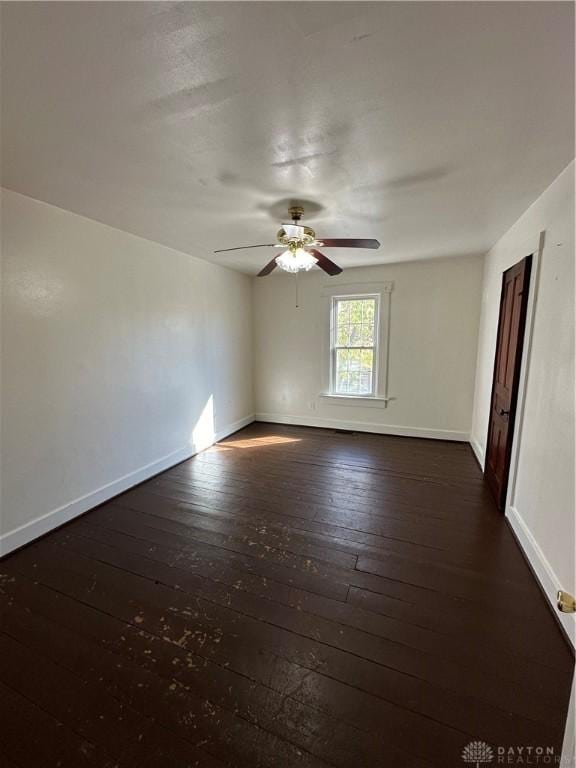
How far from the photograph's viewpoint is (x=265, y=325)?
5.27m

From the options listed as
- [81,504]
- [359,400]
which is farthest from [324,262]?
[81,504]

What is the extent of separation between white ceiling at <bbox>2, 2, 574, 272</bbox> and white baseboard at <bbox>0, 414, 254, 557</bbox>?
2.32 metres

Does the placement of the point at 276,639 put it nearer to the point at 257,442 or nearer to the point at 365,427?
the point at 257,442

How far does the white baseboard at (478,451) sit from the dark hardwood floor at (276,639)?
0.81 meters

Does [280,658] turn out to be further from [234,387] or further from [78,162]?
[234,387]

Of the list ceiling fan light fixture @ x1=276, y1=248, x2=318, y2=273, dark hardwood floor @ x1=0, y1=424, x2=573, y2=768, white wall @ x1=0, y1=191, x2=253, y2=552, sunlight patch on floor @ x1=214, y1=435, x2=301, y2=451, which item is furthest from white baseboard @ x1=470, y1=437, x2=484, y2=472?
white wall @ x1=0, y1=191, x2=253, y2=552

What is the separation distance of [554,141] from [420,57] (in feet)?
3.20

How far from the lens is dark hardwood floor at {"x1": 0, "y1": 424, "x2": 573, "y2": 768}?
1226 millimetres

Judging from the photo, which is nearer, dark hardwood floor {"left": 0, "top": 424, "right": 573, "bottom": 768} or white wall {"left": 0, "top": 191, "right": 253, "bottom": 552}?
dark hardwood floor {"left": 0, "top": 424, "right": 573, "bottom": 768}

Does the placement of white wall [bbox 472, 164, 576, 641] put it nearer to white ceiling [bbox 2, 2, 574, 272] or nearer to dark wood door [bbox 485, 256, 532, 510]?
dark wood door [bbox 485, 256, 532, 510]

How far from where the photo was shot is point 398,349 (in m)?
4.55

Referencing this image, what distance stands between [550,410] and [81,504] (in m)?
3.52

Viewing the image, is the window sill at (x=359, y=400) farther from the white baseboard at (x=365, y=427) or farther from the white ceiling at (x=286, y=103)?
the white ceiling at (x=286, y=103)

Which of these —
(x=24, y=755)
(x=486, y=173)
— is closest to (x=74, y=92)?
(x=486, y=173)
